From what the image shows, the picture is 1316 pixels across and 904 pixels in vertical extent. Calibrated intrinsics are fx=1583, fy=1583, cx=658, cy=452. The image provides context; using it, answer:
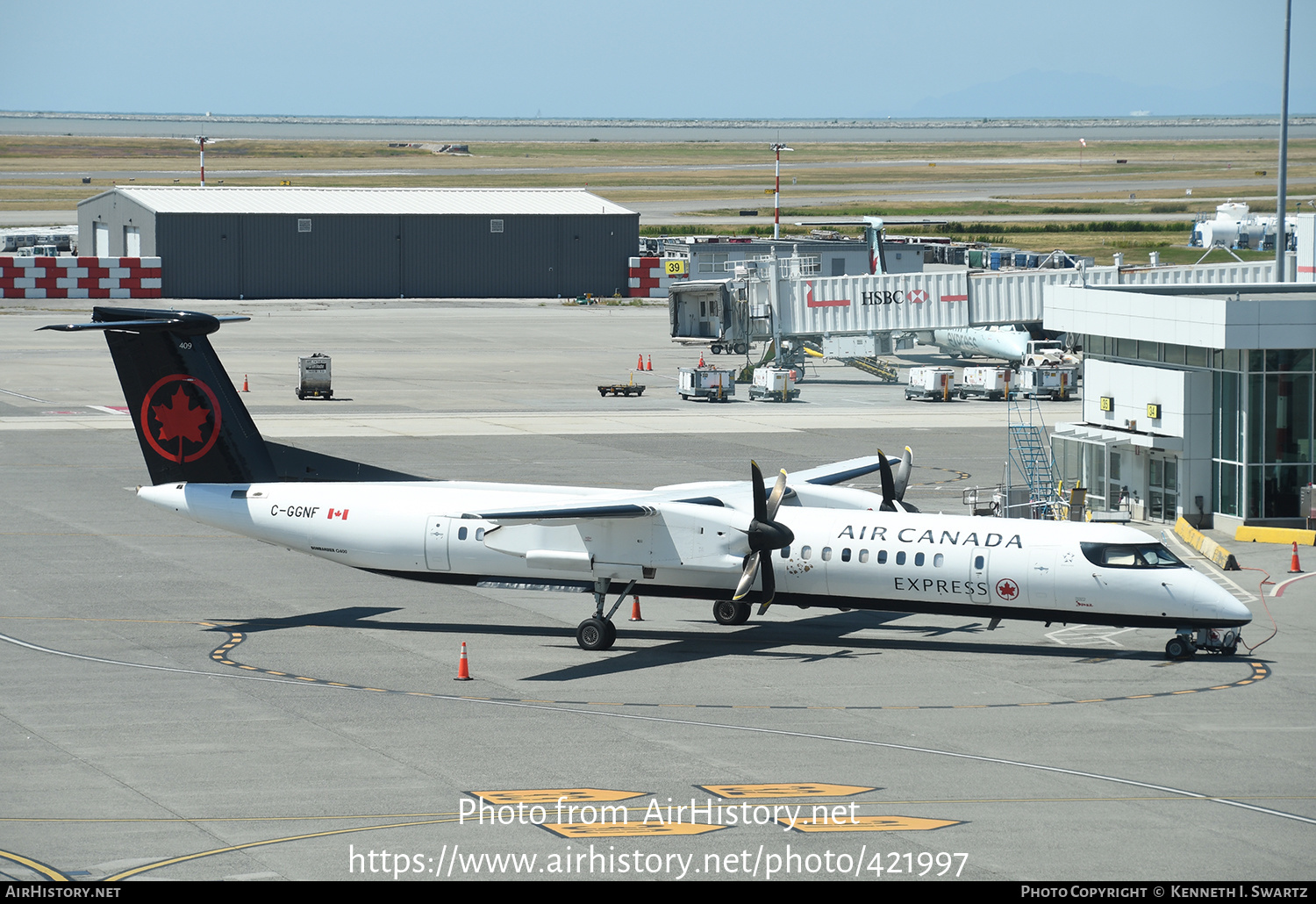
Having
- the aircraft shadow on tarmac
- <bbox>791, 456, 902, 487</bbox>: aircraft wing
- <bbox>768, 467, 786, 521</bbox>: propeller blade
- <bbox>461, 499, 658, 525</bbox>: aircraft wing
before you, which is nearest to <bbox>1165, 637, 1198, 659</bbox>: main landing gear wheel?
the aircraft shadow on tarmac

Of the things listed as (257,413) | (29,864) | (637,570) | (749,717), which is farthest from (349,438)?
(29,864)

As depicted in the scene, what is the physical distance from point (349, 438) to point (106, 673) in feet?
99.8

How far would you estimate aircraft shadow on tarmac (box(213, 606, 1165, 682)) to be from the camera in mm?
31109

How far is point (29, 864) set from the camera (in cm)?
1881

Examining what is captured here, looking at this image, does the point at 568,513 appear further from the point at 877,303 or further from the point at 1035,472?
the point at 877,303

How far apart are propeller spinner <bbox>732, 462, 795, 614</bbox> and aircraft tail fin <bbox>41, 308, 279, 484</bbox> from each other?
1102 centimetres

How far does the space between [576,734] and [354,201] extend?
97.0m

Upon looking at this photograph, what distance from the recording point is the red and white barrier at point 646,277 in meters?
121

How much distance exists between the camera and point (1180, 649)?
30516 mm

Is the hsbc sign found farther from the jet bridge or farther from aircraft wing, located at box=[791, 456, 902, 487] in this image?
aircraft wing, located at box=[791, 456, 902, 487]

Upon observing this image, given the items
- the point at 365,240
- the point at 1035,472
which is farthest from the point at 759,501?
the point at 365,240

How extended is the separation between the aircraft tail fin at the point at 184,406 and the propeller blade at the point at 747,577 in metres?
11.0

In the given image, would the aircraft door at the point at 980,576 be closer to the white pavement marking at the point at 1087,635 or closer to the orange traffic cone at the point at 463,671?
the white pavement marking at the point at 1087,635
